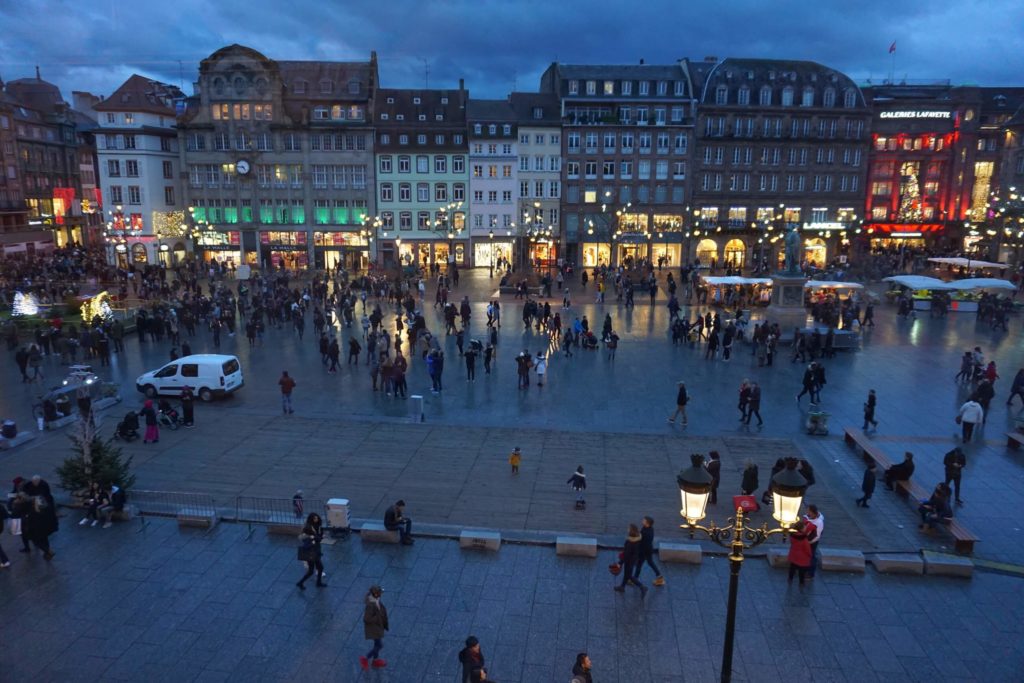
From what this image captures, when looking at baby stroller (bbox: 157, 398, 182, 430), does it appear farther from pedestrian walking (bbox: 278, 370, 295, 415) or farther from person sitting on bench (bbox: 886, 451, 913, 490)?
A: person sitting on bench (bbox: 886, 451, 913, 490)

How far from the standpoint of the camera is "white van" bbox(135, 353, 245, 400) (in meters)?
20.5

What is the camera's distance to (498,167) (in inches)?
2269

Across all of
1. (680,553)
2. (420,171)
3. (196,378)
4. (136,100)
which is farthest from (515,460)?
(136,100)

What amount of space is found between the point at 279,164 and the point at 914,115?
53944 mm

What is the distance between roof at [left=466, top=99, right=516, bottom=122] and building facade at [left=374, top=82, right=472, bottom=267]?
2.37ft

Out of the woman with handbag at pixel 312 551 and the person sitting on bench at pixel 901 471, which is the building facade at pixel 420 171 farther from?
the woman with handbag at pixel 312 551

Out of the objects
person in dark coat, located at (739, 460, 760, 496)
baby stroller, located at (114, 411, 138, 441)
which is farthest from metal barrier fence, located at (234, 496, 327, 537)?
person in dark coat, located at (739, 460, 760, 496)

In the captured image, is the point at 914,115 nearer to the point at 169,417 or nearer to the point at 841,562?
the point at 841,562

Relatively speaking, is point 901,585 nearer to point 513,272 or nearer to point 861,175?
point 513,272

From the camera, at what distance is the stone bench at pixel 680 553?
36.8 feet

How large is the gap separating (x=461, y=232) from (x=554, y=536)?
4808cm

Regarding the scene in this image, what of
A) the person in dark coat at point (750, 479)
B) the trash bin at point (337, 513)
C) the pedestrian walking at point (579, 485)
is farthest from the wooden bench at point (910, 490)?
the trash bin at point (337, 513)

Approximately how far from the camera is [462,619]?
9734mm

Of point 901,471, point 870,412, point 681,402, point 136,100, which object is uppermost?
point 136,100
